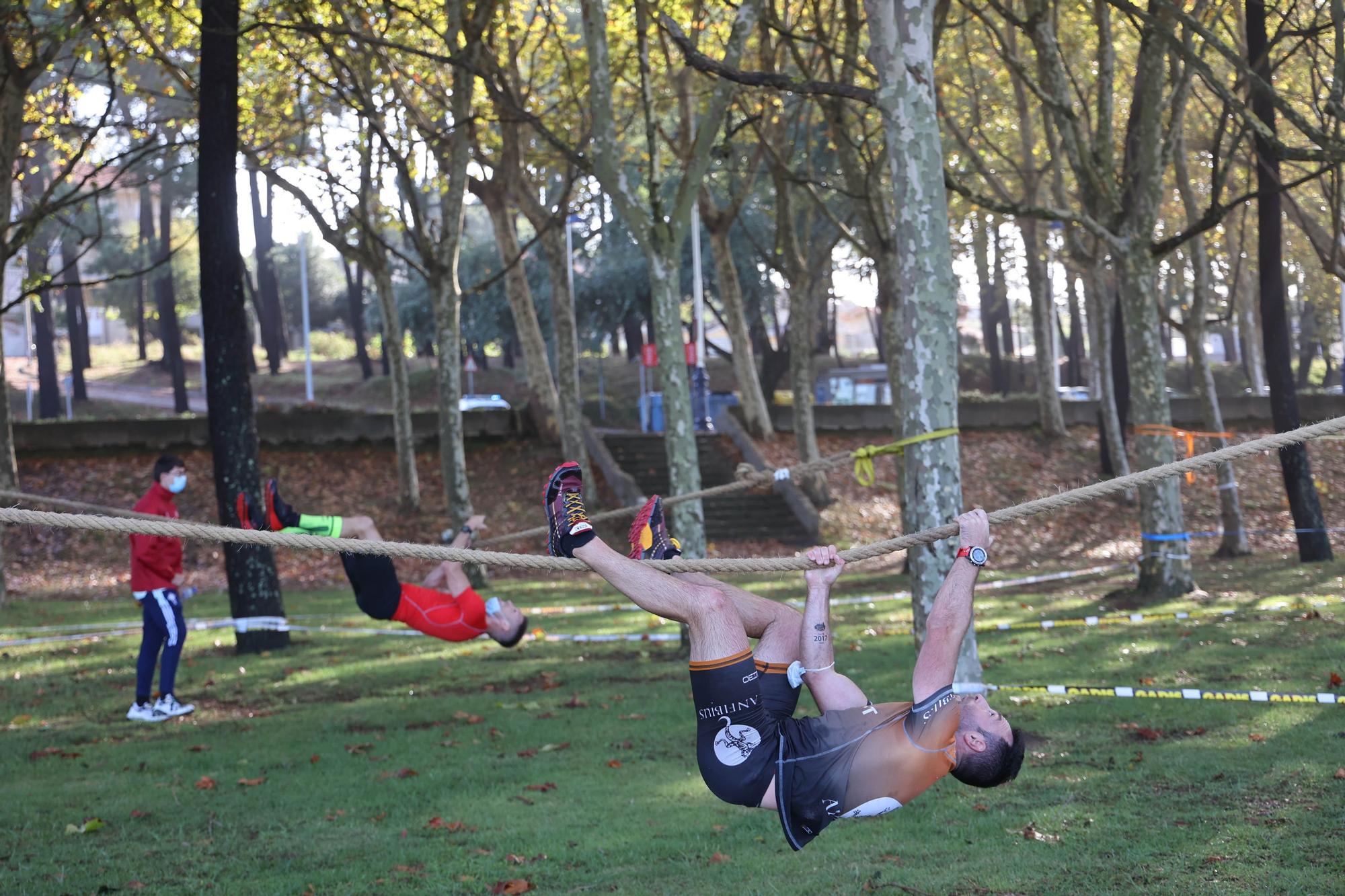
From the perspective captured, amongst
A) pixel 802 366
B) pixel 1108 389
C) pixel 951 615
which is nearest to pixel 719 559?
pixel 951 615

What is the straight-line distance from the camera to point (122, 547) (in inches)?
912

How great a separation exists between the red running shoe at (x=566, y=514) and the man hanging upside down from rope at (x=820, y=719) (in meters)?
0.01

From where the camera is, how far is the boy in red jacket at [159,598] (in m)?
10.2

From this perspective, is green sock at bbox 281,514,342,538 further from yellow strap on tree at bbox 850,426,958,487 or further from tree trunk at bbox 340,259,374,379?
tree trunk at bbox 340,259,374,379

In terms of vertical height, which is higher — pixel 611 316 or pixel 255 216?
pixel 255 216

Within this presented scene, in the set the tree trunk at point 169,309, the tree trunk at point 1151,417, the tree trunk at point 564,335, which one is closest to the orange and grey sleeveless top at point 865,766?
the tree trunk at point 1151,417

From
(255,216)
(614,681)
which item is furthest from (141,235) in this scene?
(614,681)

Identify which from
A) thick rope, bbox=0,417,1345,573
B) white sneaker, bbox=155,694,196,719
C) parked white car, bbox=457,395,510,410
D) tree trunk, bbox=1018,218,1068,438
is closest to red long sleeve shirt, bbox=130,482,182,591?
white sneaker, bbox=155,694,196,719

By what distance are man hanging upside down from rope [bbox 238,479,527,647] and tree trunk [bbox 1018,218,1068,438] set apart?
1911 cm

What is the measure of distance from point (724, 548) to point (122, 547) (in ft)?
37.6

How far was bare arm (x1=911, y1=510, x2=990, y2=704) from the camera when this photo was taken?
537 centimetres

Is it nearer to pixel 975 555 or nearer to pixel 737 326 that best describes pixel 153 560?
pixel 975 555

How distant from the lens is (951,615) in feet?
17.6

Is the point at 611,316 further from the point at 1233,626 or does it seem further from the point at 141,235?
the point at 1233,626
